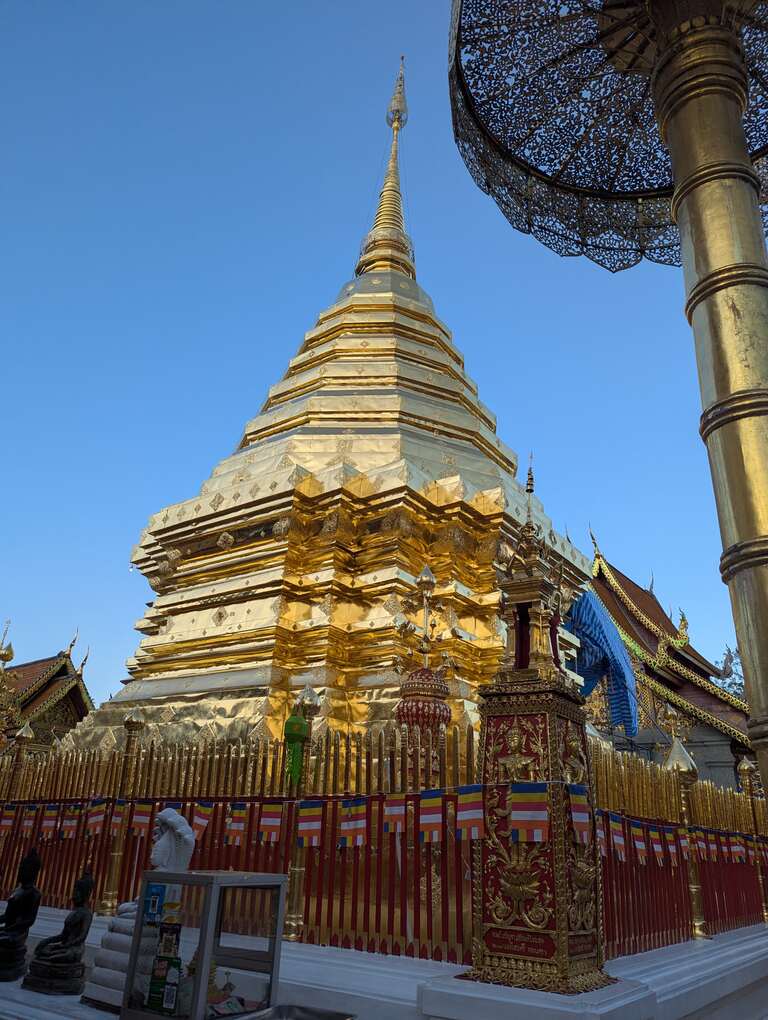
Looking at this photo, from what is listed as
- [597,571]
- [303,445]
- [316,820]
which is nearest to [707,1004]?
[316,820]

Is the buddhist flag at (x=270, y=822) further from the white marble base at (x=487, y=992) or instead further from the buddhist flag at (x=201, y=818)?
the white marble base at (x=487, y=992)

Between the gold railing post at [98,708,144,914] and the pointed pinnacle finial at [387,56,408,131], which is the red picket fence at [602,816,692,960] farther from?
the pointed pinnacle finial at [387,56,408,131]

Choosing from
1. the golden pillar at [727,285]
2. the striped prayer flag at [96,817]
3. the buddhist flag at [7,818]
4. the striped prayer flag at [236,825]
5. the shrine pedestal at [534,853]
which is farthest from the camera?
the buddhist flag at [7,818]

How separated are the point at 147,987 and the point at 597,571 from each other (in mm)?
15663

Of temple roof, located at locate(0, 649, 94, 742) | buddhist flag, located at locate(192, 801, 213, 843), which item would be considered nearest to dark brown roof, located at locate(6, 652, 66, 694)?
temple roof, located at locate(0, 649, 94, 742)

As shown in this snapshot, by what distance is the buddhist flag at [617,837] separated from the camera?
4.19 m

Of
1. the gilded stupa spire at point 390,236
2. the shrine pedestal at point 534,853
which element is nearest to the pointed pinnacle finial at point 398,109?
the gilded stupa spire at point 390,236

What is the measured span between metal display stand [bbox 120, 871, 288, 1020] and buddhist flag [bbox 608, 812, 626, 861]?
5.99 ft

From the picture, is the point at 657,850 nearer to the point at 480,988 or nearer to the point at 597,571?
the point at 480,988

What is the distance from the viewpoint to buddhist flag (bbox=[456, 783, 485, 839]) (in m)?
3.61

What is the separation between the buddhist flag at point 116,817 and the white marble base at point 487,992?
0.97 meters

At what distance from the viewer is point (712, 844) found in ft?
19.3

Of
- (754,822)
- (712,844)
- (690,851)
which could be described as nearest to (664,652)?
(754,822)

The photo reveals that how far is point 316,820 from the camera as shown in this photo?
4602mm
